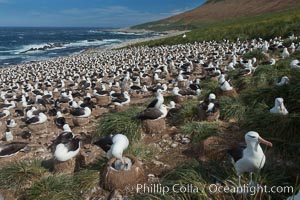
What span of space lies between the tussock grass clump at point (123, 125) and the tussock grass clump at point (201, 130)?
48.9 inches

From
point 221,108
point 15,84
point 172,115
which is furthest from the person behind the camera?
point 15,84

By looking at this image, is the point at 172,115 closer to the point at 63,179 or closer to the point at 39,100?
the point at 63,179

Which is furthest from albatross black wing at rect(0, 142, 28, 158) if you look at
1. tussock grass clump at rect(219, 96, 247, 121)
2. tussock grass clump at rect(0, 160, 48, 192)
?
tussock grass clump at rect(219, 96, 247, 121)

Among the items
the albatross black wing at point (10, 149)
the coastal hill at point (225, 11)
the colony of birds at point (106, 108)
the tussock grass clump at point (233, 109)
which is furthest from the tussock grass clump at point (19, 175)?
the coastal hill at point (225, 11)

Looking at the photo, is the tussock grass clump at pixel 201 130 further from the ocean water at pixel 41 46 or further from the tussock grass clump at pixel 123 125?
the ocean water at pixel 41 46

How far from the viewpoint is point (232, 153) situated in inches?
217

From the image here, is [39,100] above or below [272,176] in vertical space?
below

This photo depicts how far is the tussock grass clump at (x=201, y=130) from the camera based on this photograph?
24.0 feet

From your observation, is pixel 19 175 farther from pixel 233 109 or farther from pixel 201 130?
pixel 233 109

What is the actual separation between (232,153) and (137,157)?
7.94 ft

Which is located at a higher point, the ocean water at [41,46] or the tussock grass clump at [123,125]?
the tussock grass clump at [123,125]

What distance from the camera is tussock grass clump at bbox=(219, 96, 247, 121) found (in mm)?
8391

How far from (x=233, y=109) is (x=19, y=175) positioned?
502 centimetres

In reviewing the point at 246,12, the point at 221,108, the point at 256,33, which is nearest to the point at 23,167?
the point at 221,108
